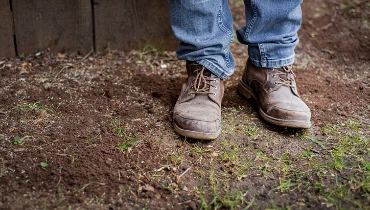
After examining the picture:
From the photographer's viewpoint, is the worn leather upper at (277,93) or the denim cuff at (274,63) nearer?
the worn leather upper at (277,93)

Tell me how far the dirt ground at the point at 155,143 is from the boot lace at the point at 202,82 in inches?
7.2

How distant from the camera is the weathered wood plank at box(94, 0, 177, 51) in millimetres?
2475

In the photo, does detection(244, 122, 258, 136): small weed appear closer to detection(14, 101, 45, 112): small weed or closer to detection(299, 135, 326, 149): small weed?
detection(299, 135, 326, 149): small weed

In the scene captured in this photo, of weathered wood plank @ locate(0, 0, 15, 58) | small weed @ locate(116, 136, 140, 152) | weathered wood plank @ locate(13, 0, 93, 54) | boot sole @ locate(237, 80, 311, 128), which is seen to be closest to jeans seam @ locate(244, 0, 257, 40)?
boot sole @ locate(237, 80, 311, 128)

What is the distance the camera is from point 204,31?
1.88 m

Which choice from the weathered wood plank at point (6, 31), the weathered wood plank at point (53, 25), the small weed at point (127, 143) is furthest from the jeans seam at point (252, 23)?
the weathered wood plank at point (6, 31)

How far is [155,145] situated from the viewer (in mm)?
1801

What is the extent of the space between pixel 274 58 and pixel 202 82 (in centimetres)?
36

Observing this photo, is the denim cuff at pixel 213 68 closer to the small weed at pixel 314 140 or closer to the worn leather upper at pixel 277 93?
the worn leather upper at pixel 277 93

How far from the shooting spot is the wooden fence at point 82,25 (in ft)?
7.72

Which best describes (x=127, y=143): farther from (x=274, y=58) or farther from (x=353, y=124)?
(x=353, y=124)

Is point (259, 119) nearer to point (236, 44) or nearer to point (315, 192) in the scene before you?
point (315, 192)

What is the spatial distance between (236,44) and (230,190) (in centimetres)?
140

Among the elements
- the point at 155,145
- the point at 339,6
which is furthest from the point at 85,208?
the point at 339,6
